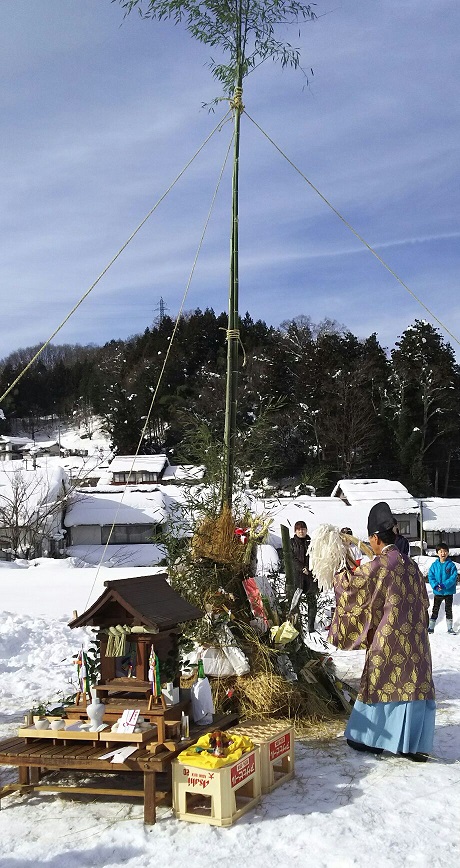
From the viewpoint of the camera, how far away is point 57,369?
77.2 meters

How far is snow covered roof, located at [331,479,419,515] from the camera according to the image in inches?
1251

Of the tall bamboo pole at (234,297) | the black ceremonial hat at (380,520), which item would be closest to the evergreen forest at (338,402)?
the tall bamboo pole at (234,297)

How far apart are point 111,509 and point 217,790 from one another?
1043 inches

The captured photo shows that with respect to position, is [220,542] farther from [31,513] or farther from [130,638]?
[31,513]

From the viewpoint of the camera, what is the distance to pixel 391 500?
32031mm

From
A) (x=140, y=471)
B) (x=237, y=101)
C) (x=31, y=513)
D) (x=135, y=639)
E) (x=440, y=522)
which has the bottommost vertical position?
(x=440, y=522)

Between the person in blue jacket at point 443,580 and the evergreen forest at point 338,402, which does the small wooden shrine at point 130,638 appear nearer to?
the person in blue jacket at point 443,580

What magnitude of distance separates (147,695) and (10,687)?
3.34m

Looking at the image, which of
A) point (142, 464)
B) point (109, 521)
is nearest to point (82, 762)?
point (109, 521)

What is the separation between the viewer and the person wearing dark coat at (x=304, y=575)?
8.09m

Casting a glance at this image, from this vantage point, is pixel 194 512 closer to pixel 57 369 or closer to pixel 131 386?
pixel 131 386

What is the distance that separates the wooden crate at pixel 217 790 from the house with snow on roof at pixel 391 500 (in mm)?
→ 26439

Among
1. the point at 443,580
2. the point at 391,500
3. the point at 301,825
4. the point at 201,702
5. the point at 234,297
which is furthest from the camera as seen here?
the point at 391,500

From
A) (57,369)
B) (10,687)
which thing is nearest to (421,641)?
(10,687)
